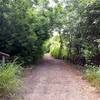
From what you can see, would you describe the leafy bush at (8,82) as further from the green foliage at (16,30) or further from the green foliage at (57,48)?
the green foliage at (57,48)

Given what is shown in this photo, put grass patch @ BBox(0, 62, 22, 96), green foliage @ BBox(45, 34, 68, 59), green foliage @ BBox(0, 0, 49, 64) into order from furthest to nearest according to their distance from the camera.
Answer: green foliage @ BBox(45, 34, 68, 59) → green foliage @ BBox(0, 0, 49, 64) → grass patch @ BBox(0, 62, 22, 96)

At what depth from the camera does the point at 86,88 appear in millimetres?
10758

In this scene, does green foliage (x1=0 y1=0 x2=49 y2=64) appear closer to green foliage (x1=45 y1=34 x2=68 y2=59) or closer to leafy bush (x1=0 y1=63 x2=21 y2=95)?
leafy bush (x1=0 y1=63 x2=21 y2=95)

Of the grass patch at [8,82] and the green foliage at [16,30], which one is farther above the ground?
the green foliage at [16,30]

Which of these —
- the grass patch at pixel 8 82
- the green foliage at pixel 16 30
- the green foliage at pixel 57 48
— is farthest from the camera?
the green foliage at pixel 57 48

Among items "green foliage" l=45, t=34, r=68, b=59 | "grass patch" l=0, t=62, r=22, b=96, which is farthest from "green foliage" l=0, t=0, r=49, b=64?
"green foliage" l=45, t=34, r=68, b=59

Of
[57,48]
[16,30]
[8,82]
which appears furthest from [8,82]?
[57,48]

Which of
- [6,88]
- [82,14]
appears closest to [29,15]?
[82,14]

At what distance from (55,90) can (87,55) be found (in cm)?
882

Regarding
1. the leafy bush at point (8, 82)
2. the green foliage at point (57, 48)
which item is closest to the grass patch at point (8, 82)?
the leafy bush at point (8, 82)

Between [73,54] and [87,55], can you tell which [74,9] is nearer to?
[87,55]

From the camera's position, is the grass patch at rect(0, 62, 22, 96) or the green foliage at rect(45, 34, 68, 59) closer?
the grass patch at rect(0, 62, 22, 96)

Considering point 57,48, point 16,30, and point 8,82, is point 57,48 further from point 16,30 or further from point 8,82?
point 8,82

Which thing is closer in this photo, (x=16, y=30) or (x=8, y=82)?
(x=8, y=82)
